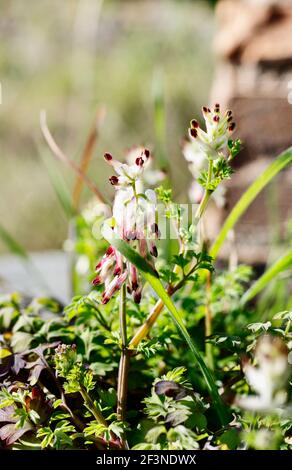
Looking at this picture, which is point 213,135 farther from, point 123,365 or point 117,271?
point 123,365

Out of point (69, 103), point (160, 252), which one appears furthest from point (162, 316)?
point (69, 103)

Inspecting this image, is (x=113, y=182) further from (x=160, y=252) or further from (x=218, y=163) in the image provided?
(x=160, y=252)

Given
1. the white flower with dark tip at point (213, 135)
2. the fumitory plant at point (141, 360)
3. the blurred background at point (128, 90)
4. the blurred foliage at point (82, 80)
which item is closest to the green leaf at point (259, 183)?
the fumitory plant at point (141, 360)

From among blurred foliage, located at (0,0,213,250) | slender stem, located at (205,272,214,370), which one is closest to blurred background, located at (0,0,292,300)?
blurred foliage, located at (0,0,213,250)

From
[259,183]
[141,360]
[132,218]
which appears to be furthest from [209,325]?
[132,218]

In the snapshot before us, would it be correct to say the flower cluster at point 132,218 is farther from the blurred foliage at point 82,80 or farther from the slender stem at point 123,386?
the blurred foliage at point 82,80
